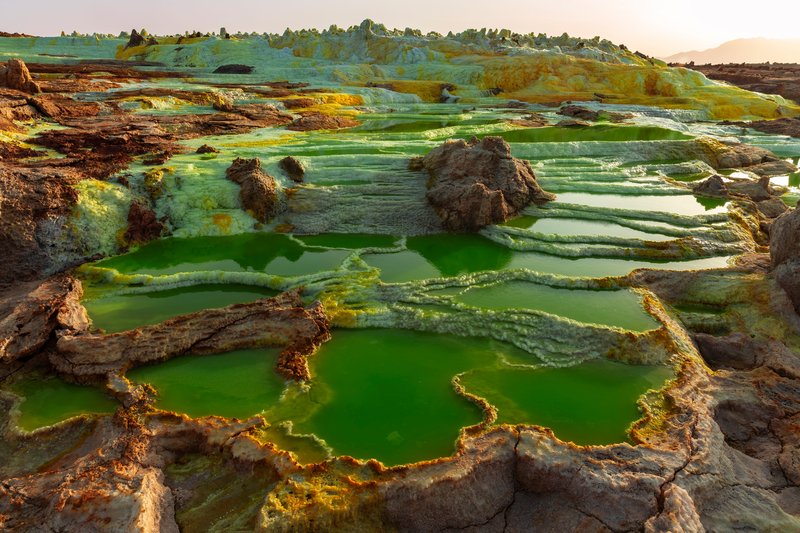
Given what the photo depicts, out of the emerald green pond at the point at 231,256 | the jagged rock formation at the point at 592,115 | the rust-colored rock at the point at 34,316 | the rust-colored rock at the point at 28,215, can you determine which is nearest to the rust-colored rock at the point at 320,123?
the emerald green pond at the point at 231,256

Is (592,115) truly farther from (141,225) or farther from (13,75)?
(13,75)

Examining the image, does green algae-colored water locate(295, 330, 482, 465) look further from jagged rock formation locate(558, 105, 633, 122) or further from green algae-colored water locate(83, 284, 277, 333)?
jagged rock formation locate(558, 105, 633, 122)

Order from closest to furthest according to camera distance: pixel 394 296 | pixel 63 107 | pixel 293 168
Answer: pixel 394 296 < pixel 293 168 < pixel 63 107

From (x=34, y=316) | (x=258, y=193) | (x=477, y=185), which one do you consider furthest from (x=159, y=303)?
(x=477, y=185)

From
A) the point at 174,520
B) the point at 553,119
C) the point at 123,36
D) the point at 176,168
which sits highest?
the point at 123,36

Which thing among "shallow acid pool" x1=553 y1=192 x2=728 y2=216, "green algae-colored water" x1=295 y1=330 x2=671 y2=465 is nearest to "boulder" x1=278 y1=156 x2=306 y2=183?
"shallow acid pool" x1=553 y1=192 x2=728 y2=216

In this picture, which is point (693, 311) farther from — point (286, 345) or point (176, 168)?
point (176, 168)

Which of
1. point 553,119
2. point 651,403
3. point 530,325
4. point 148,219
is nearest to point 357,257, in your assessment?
point 530,325
